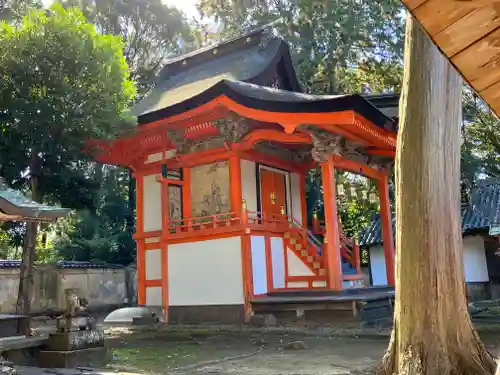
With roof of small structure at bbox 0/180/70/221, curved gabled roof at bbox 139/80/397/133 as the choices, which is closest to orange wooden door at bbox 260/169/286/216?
curved gabled roof at bbox 139/80/397/133

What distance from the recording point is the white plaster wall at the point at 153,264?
13.1 meters

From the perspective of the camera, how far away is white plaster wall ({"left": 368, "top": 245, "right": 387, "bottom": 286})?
19.0 m

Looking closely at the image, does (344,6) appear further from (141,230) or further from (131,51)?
(131,51)

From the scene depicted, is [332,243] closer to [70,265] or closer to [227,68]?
[227,68]

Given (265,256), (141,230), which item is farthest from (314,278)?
(141,230)

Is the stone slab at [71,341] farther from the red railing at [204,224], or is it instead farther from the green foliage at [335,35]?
the green foliage at [335,35]

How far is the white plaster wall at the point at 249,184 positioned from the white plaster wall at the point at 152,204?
2.62 meters

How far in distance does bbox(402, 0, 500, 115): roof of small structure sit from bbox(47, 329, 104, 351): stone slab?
6873 mm

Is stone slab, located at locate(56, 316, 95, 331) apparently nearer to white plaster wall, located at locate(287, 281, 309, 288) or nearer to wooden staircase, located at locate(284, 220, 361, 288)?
wooden staircase, located at locate(284, 220, 361, 288)

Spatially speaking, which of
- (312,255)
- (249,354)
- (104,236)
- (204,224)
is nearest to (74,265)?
(104,236)

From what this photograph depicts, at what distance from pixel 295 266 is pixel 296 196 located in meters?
2.66

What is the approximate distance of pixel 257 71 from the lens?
44.8 feet

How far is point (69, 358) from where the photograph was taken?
6.89m

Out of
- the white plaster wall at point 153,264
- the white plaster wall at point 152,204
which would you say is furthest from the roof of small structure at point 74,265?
the white plaster wall at point 152,204
